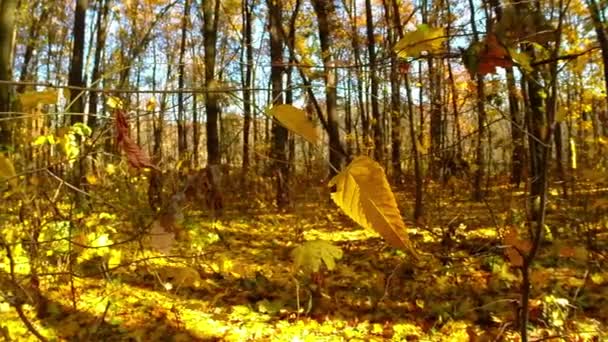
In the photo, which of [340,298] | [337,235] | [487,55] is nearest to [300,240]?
[337,235]

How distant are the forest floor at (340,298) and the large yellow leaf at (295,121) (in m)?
1.75

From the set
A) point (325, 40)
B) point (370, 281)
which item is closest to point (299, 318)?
point (370, 281)

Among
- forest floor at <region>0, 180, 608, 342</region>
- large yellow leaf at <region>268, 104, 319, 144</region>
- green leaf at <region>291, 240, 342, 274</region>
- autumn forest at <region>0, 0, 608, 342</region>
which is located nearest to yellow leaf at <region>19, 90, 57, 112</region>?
autumn forest at <region>0, 0, 608, 342</region>

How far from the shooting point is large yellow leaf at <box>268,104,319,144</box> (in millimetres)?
567

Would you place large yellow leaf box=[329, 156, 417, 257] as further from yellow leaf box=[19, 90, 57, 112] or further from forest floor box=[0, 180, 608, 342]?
forest floor box=[0, 180, 608, 342]

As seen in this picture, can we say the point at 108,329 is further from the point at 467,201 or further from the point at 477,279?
the point at 467,201

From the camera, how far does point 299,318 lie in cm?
302

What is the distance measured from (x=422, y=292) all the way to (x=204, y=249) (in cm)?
217

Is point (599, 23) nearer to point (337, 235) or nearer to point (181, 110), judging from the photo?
point (181, 110)

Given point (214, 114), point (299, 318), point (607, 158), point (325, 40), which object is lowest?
point (299, 318)

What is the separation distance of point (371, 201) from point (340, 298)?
293 centimetres

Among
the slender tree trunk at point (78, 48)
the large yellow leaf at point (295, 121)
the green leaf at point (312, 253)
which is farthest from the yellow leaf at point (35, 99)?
the slender tree trunk at point (78, 48)

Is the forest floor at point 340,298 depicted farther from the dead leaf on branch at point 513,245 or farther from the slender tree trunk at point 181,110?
the slender tree trunk at point 181,110

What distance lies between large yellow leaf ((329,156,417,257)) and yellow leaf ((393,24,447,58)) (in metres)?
0.27
